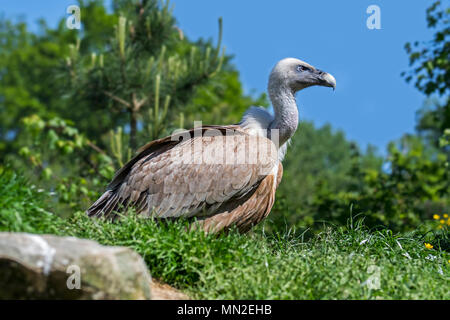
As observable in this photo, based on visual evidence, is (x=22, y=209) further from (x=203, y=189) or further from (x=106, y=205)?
(x=203, y=189)

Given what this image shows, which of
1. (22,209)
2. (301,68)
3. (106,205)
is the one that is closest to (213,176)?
(106,205)

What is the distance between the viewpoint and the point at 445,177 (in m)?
12.2

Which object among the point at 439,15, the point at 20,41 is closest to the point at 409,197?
the point at 439,15

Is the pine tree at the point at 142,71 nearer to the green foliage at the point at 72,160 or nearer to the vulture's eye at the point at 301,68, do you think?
the green foliage at the point at 72,160

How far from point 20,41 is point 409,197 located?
129 feet

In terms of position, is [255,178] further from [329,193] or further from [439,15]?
[439,15]

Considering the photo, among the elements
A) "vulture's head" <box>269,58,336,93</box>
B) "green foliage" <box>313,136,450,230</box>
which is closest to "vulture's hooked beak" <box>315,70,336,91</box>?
"vulture's head" <box>269,58,336,93</box>

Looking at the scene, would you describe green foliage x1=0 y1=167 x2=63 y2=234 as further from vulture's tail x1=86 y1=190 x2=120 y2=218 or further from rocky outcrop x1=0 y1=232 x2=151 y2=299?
vulture's tail x1=86 y1=190 x2=120 y2=218

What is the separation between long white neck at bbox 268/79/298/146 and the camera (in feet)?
21.6

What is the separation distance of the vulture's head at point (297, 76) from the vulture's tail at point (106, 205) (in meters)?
2.22

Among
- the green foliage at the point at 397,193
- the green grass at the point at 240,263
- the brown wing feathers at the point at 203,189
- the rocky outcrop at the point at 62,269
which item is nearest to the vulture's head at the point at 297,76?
the brown wing feathers at the point at 203,189

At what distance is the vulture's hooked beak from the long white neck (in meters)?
0.37
